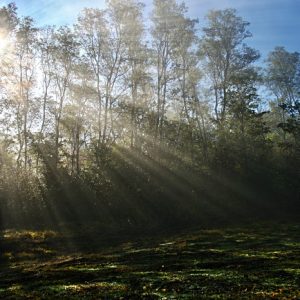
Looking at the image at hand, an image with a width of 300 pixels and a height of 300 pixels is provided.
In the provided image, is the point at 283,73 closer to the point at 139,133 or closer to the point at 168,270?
the point at 139,133

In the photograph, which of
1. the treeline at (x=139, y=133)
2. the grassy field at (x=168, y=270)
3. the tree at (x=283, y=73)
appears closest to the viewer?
the grassy field at (x=168, y=270)

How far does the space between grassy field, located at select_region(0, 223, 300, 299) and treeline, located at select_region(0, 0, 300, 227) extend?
14.3 metres

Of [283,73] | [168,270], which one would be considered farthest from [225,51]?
[168,270]

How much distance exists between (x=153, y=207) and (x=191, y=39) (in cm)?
2061

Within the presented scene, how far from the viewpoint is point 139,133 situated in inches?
2062

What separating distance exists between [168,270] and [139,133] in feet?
123

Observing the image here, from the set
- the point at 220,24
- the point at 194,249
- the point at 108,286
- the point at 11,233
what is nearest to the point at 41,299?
the point at 108,286

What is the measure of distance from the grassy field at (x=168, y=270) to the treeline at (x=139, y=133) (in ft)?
46.8

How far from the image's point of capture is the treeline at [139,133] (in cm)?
4294

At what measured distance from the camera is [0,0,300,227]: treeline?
4294cm

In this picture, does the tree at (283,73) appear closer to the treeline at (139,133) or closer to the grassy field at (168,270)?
the treeline at (139,133)

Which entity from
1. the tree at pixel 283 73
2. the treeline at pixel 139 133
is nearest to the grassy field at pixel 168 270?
the treeline at pixel 139 133

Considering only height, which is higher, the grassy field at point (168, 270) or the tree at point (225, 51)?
the tree at point (225, 51)

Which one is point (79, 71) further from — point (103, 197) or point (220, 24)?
point (220, 24)
